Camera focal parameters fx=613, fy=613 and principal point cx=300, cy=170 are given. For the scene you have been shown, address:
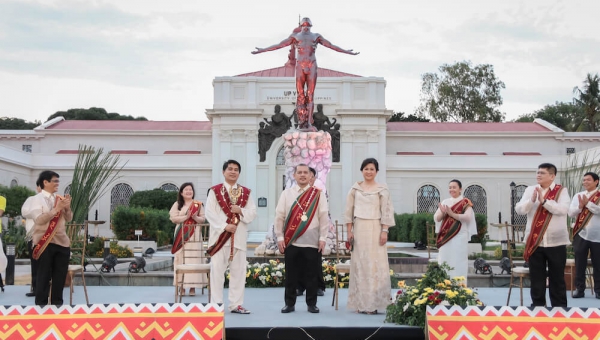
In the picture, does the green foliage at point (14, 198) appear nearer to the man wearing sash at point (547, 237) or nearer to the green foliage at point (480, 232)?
the green foliage at point (480, 232)

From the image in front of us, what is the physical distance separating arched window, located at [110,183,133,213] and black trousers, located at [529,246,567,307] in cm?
2702

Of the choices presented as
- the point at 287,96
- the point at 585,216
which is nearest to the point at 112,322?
the point at 585,216

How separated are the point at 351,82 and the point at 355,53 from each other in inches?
760

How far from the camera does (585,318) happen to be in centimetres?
471

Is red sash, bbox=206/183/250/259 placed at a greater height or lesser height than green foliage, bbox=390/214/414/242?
greater

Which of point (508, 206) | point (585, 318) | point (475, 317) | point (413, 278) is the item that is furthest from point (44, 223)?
point (508, 206)

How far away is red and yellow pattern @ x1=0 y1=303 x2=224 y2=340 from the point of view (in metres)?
4.66

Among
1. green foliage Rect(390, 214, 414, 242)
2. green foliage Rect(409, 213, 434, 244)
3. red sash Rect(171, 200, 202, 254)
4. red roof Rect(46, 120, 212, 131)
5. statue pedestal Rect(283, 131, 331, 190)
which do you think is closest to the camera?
red sash Rect(171, 200, 202, 254)

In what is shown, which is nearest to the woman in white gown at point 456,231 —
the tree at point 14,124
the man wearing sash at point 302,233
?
the man wearing sash at point 302,233

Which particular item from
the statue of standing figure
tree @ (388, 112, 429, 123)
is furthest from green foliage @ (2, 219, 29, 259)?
tree @ (388, 112, 429, 123)

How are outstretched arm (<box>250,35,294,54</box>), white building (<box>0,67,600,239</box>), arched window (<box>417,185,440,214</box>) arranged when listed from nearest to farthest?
outstretched arm (<box>250,35,294,54</box>), white building (<box>0,67,600,239</box>), arched window (<box>417,185,440,214</box>)

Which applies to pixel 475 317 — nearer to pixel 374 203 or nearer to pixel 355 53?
pixel 374 203

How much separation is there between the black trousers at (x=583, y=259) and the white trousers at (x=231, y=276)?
465 centimetres

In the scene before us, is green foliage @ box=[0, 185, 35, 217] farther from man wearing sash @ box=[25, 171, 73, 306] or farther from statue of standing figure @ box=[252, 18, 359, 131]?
man wearing sash @ box=[25, 171, 73, 306]
